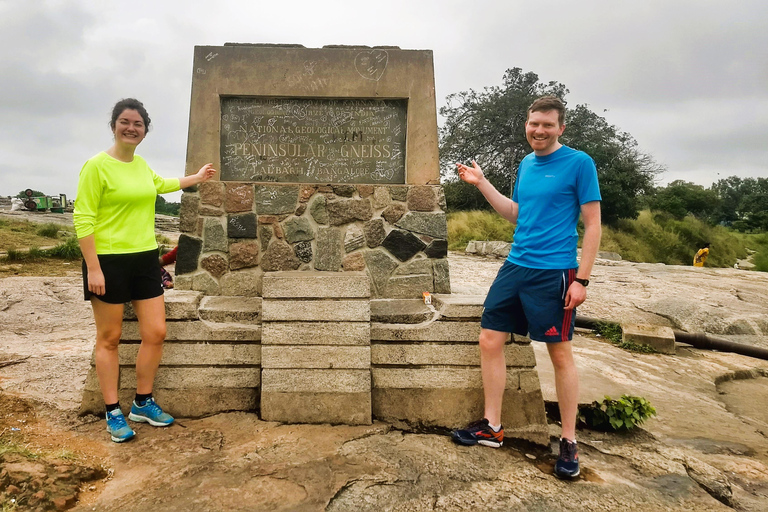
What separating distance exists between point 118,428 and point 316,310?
4.14 feet

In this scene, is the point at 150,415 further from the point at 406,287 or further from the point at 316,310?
the point at 406,287

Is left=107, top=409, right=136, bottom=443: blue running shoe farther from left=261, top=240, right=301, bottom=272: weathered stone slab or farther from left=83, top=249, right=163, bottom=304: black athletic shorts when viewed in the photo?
left=261, top=240, right=301, bottom=272: weathered stone slab

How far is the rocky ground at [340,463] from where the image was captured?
2.29 m

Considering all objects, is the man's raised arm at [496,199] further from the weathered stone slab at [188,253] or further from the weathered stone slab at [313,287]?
the weathered stone slab at [188,253]

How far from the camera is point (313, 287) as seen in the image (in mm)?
3160

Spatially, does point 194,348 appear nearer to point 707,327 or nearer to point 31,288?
point 31,288

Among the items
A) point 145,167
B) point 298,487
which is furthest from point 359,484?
point 145,167

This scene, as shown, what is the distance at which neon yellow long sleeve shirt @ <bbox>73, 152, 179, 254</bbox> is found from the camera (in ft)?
8.63

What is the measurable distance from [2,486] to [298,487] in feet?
4.06

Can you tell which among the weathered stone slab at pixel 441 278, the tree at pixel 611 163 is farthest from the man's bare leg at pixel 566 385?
the tree at pixel 611 163

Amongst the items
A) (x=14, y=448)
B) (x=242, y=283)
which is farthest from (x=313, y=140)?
(x=14, y=448)

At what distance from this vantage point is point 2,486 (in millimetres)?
2141

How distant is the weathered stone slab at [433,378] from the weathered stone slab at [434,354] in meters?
0.04

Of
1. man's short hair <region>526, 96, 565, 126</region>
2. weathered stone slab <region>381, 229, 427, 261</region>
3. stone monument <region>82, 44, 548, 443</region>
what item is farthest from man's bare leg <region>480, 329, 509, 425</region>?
weathered stone slab <region>381, 229, 427, 261</region>
